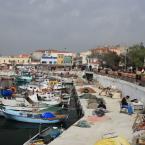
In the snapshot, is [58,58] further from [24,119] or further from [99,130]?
[99,130]

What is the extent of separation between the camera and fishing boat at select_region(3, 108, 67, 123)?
3250cm

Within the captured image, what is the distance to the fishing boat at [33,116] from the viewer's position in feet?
107

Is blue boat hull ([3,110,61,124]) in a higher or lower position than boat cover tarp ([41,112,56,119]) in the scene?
lower

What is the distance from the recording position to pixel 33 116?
109ft

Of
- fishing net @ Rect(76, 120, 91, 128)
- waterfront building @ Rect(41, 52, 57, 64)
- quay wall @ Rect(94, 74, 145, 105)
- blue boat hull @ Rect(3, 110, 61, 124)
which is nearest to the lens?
fishing net @ Rect(76, 120, 91, 128)

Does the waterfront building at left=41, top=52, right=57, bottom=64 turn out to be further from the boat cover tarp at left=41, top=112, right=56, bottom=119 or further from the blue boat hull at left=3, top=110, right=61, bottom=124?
the boat cover tarp at left=41, top=112, right=56, bottom=119

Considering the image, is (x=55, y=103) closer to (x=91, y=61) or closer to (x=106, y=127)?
(x=106, y=127)

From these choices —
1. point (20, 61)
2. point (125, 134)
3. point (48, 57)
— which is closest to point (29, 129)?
point (125, 134)

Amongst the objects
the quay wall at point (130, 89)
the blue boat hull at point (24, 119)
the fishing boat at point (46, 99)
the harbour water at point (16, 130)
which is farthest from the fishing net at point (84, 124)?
the fishing boat at point (46, 99)

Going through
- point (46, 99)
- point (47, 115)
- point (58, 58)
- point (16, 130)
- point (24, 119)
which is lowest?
point (16, 130)

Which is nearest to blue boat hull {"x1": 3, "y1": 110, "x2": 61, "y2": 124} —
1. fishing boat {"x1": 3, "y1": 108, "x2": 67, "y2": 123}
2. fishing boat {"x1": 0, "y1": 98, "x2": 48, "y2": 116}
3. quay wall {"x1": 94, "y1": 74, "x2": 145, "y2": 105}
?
fishing boat {"x1": 3, "y1": 108, "x2": 67, "y2": 123}

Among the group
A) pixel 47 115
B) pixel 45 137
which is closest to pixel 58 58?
pixel 47 115

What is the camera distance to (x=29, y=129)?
104ft

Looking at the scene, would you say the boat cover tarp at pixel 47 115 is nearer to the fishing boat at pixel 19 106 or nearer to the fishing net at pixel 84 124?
the fishing boat at pixel 19 106
